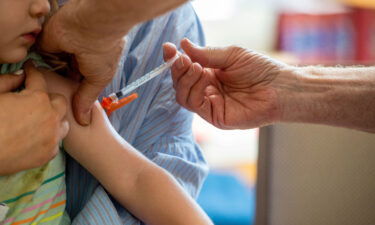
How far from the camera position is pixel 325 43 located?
463 centimetres

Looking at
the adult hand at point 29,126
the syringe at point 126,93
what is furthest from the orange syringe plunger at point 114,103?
the adult hand at point 29,126

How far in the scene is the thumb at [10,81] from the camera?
3.13 ft

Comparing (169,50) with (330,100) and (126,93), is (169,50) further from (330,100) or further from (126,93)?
(330,100)

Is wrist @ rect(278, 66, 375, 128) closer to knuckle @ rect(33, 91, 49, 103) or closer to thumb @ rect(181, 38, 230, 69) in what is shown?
thumb @ rect(181, 38, 230, 69)

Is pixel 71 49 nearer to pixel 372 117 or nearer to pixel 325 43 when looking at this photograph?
pixel 372 117

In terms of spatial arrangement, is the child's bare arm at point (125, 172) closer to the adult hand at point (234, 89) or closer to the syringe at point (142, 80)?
the syringe at point (142, 80)

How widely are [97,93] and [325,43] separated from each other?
13.0 feet

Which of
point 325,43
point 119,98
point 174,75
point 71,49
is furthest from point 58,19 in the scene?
point 325,43

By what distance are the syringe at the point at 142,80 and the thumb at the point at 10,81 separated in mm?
182

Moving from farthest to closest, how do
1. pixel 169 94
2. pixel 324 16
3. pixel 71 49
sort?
pixel 324 16 < pixel 169 94 < pixel 71 49

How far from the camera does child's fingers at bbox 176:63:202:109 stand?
3.98 feet

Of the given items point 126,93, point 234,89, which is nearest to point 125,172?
point 126,93

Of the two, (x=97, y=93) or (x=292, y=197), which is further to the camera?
(x=292, y=197)

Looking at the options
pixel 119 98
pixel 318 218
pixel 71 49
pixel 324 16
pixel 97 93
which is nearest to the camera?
pixel 71 49
